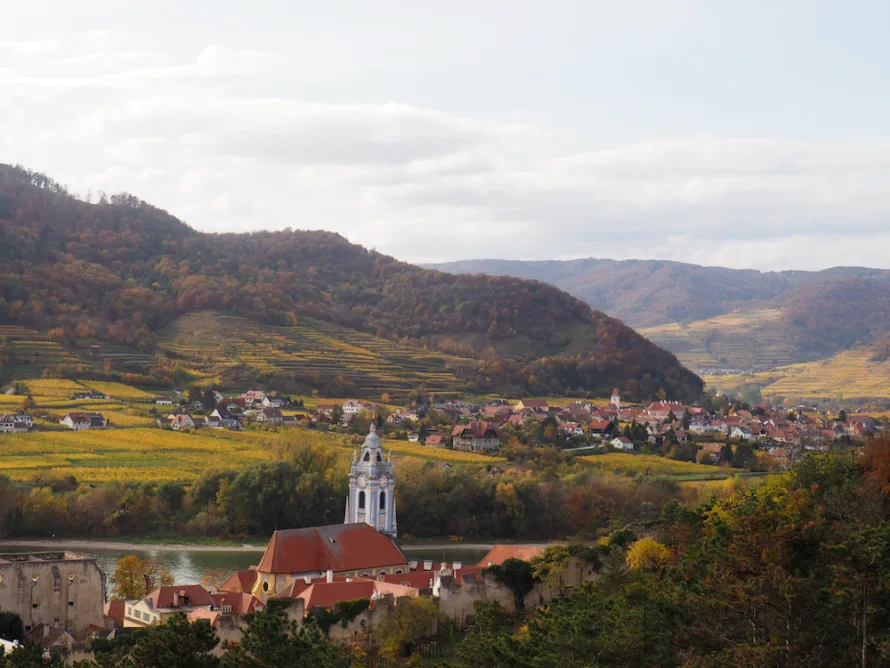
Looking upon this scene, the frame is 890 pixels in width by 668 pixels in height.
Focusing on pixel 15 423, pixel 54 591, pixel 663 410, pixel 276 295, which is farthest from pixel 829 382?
pixel 54 591

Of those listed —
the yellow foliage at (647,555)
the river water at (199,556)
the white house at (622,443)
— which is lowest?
the river water at (199,556)

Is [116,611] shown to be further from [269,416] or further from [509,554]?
[269,416]

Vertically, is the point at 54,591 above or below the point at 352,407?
below

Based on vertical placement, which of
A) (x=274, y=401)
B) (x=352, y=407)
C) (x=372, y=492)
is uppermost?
(x=274, y=401)

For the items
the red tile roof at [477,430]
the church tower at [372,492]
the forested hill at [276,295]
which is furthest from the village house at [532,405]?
the church tower at [372,492]

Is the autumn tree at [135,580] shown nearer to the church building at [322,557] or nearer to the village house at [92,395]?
the church building at [322,557]

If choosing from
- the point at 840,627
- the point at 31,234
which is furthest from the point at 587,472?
the point at 31,234
